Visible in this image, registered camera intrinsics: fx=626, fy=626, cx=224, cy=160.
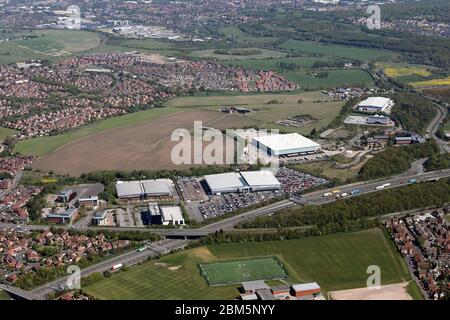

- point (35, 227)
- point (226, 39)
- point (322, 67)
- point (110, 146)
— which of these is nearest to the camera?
point (35, 227)

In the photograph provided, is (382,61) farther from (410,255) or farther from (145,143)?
(410,255)

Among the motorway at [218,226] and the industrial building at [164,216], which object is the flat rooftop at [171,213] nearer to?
the industrial building at [164,216]

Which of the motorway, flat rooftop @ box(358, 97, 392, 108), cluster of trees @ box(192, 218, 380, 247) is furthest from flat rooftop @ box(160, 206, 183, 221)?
flat rooftop @ box(358, 97, 392, 108)

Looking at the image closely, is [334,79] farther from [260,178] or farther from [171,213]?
[171,213]

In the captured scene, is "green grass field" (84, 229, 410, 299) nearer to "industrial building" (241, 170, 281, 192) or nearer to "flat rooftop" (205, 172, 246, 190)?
"industrial building" (241, 170, 281, 192)

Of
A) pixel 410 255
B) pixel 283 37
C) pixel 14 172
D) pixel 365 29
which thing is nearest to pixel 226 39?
pixel 283 37

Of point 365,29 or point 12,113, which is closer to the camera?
point 12,113
